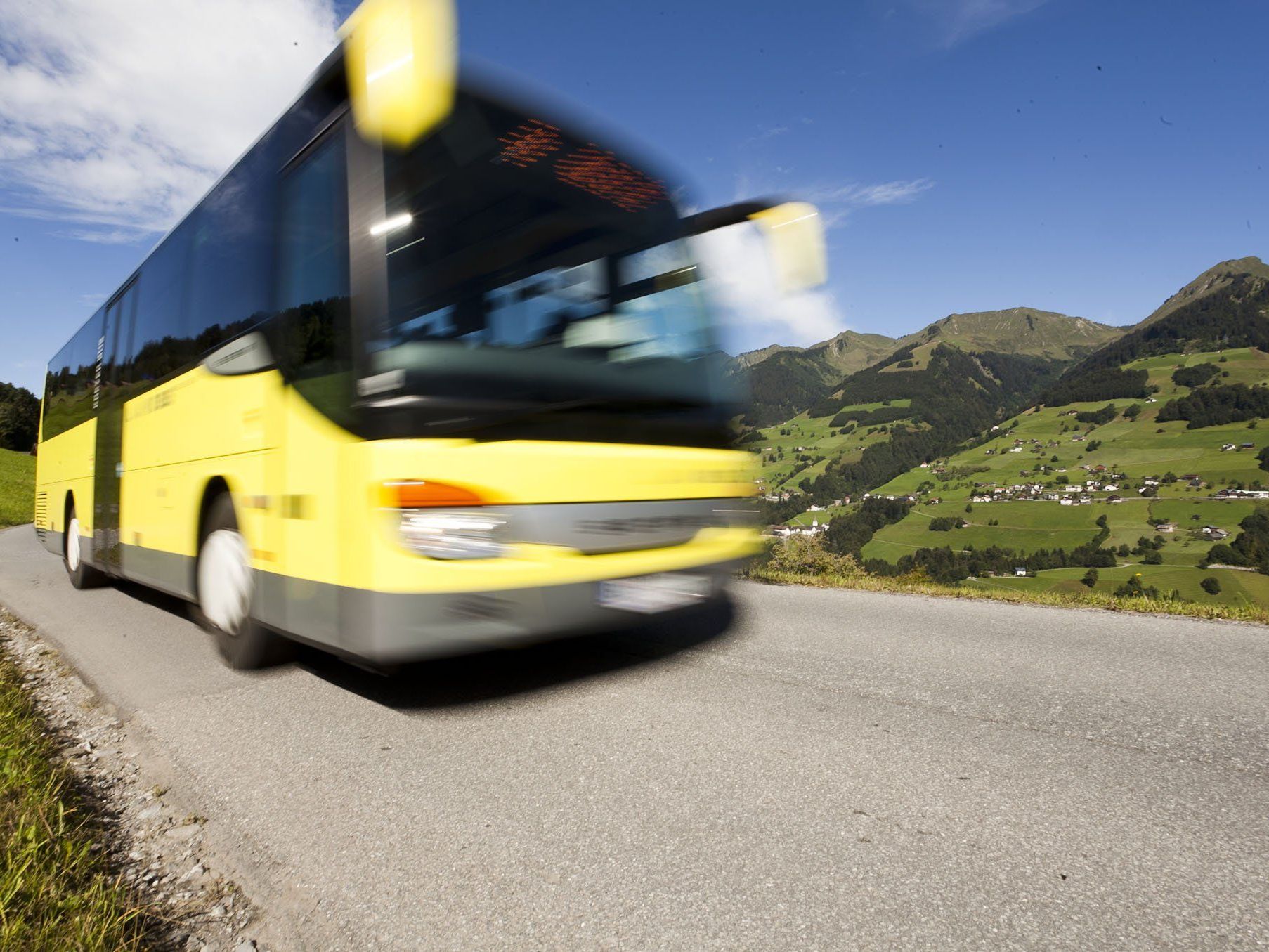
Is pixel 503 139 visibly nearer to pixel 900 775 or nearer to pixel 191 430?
pixel 191 430

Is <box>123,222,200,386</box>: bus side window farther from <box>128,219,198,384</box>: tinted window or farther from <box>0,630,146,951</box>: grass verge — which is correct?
<box>0,630,146,951</box>: grass verge

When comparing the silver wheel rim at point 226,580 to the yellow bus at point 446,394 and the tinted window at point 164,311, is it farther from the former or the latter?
the tinted window at point 164,311

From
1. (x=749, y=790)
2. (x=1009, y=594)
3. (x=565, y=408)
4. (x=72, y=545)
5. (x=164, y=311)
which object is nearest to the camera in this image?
(x=749, y=790)

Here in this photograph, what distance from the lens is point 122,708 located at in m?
3.77

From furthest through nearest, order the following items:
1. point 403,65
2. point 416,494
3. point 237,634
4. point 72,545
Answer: point 72,545, point 237,634, point 416,494, point 403,65

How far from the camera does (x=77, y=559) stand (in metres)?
8.10

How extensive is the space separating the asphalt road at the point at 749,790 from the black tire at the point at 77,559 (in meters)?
4.13

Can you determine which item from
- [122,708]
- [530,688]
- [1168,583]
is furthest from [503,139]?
[1168,583]

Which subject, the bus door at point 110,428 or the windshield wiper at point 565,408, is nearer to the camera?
the windshield wiper at point 565,408

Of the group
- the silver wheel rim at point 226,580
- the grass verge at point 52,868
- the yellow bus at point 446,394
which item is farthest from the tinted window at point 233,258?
the grass verge at point 52,868

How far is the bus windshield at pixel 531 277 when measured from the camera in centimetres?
309

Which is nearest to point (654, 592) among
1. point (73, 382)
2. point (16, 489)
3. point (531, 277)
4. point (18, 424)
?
point (531, 277)

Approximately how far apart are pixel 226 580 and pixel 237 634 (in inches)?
12.9

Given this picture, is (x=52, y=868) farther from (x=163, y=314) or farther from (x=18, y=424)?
(x=18, y=424)
